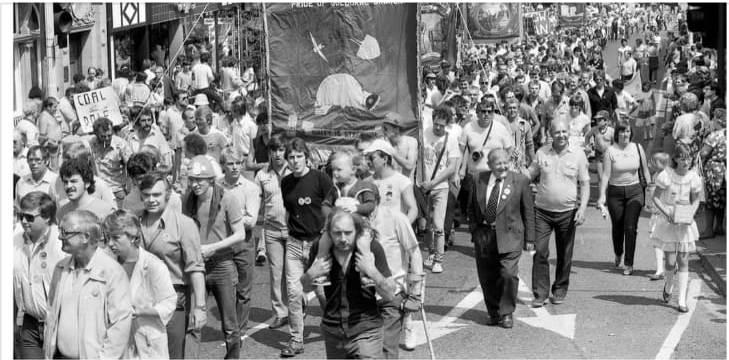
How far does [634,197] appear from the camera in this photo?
45.3 ft

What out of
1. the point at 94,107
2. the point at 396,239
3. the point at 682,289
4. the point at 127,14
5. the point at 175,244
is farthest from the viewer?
the point at 127,14

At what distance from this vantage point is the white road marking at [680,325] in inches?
418

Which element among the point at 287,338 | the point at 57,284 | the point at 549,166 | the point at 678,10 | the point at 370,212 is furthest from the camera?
the point at 678,10

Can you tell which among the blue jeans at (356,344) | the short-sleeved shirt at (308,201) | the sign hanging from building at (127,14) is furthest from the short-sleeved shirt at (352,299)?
the sign hanging from building at (127,14)

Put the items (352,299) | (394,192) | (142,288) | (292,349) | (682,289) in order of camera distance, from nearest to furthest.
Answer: (142,288)
(352,299)
(292,349)
(394,192)
(682,289)

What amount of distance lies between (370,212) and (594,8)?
2591 inches

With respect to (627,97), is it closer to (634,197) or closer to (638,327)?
(634,197)

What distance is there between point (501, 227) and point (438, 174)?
262 cm

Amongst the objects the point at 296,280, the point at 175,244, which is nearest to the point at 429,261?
the point at 296,280

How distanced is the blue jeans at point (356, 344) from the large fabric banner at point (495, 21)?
1858 cm

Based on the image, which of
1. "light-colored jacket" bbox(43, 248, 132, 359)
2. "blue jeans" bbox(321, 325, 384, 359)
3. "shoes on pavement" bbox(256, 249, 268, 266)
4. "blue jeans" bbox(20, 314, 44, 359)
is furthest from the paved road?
"light-colored jacket" bbox(43, 248, 132, 359)

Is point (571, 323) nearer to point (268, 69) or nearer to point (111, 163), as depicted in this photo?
point (111, 163)

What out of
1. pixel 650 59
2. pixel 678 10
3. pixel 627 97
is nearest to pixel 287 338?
pixel 627 97

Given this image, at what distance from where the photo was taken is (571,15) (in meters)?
51.9
